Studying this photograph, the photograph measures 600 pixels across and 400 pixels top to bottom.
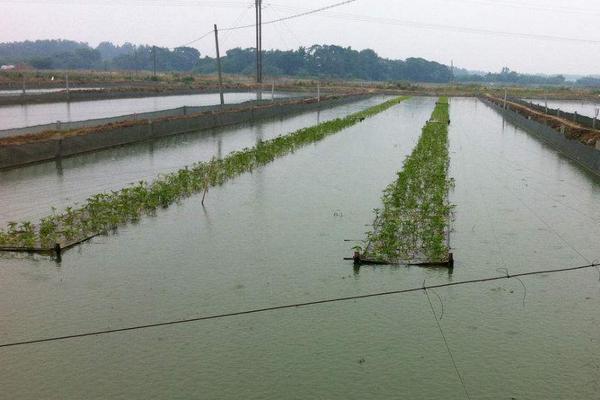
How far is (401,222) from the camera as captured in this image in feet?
40.6

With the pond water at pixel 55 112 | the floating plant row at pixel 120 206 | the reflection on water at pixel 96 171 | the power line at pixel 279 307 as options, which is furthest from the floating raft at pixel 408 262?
the pond water at pixel 55 112

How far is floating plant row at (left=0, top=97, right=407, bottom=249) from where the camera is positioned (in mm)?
11891

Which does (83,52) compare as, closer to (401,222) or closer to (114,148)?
(114,148)

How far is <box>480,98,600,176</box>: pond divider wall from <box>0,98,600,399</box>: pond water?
626 centimetres

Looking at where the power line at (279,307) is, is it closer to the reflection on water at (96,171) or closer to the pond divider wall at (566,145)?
the reflection on water at (96,171)

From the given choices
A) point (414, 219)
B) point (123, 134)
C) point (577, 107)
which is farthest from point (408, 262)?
point (577, 107)

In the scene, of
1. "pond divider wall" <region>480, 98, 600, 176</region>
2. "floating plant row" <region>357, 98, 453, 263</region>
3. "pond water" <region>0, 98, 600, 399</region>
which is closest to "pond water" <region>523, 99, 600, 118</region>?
"pond divider wall" <region>480, 98, 600, 176</region>

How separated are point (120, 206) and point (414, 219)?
6.85 meters

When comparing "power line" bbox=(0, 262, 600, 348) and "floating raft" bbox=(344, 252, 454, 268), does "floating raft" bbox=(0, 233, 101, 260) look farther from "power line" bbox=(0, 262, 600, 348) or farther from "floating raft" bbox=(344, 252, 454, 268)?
"floating raft" bbox=(344, 252, 454, 268)

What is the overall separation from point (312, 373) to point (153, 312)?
2.85 meters

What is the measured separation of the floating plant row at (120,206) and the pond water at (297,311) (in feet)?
1.74

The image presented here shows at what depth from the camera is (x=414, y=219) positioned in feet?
42.6

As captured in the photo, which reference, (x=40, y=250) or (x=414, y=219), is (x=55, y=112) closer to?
(x=40, y=250)

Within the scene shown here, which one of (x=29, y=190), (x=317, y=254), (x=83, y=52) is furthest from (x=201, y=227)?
(x=83, y=52)
